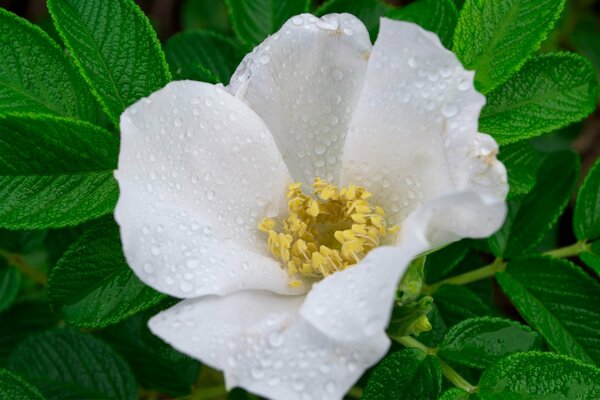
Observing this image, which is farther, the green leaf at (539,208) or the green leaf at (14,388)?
Answer: the green leaf at (539,208)

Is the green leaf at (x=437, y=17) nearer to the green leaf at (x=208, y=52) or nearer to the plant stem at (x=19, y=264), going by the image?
the green leaf at (x=208, y=52)

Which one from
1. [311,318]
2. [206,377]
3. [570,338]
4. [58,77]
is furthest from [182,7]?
[311,318]

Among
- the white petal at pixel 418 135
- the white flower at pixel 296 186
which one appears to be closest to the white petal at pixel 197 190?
the white flower at pixel 296 186

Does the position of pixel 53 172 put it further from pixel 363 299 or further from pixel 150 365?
pixel 150 365

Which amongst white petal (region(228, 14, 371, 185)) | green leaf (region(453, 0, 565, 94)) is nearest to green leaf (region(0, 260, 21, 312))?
white petal (region(228, 14, 371, 185))

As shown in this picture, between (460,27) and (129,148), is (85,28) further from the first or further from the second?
(460,27)

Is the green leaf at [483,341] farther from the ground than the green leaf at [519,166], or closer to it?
closer to it

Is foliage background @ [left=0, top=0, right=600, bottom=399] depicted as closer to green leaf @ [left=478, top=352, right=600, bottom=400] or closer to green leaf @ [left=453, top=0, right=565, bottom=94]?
green leaf @ [left=478, top=352, right=600, bottom=400]

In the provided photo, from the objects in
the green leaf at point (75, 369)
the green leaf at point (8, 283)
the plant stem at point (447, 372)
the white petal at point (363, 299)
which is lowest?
the green leaf at point (75, 369)

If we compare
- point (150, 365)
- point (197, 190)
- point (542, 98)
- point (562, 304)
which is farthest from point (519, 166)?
point (150, 365)
